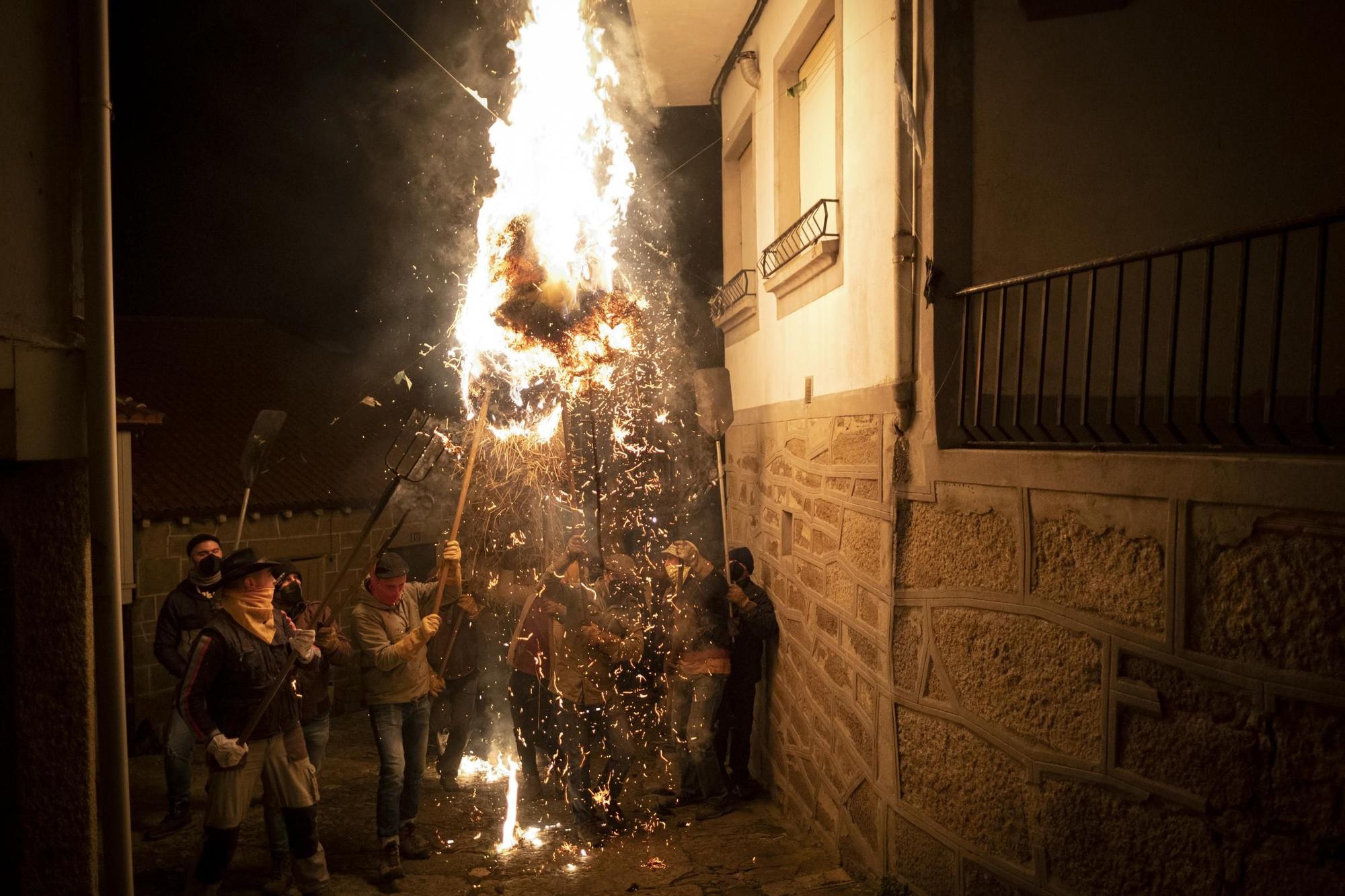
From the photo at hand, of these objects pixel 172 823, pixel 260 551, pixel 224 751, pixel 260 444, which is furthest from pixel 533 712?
pixel 260 551

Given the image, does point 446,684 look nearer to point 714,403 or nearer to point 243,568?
point 243,568

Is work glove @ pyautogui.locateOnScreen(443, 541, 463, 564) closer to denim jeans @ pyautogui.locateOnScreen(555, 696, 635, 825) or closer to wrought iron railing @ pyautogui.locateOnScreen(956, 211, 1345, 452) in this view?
denim jeans @ pyautogui.locateOnScreen(555, 696, 635, 825)

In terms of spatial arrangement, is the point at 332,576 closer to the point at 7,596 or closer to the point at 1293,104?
the point at 7,596

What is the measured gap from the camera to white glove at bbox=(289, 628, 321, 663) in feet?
17.8

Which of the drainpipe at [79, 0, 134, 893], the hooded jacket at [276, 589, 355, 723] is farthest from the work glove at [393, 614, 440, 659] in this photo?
the drainpipe at [79, 0, 134, 893]

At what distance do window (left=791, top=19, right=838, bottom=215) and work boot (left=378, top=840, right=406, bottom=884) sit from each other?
5802mm

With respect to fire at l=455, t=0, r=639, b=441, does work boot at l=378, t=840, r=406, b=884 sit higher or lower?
lower

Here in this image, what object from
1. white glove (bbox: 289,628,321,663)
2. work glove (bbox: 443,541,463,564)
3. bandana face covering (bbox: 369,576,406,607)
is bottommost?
white glove (bbox: 289,628,321,663)

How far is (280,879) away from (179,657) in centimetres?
211

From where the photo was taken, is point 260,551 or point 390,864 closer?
point 390,864

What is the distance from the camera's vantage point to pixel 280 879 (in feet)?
18.9

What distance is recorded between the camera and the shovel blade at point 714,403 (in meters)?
8.92

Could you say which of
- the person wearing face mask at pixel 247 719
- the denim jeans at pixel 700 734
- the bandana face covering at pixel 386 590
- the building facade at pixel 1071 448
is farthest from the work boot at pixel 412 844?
the building facade at pixel 1071 448

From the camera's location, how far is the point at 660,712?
9266 mm
